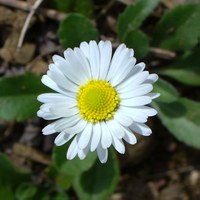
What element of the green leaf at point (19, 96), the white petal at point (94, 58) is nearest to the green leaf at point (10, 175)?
the green leaf at point (19, 96)

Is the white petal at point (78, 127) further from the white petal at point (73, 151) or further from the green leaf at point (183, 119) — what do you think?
the green leaf at point (183, 119)

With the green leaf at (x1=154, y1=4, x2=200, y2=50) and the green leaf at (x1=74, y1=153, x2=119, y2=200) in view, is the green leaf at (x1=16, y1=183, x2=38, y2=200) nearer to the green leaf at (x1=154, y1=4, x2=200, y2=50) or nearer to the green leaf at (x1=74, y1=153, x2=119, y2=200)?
the green leaf at (x1=74, y1=153, x2=119, y2=200)

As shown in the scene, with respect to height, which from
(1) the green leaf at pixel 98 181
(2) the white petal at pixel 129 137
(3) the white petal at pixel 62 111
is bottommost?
(1) the green leaf at pixel 98 181

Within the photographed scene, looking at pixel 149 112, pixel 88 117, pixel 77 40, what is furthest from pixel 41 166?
pixel 149 112

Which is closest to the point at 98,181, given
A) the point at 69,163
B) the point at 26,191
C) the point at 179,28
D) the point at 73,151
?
the point at 69,163

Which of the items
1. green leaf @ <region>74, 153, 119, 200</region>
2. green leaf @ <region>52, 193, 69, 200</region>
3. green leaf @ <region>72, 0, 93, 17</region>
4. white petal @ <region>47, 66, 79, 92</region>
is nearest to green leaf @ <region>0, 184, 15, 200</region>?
green leaf @ <region>52, 193, 69, 200</region>

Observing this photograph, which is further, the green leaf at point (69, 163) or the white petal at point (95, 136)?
the green leaf at point (69, 163)

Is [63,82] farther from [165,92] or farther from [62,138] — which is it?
[165,92]
